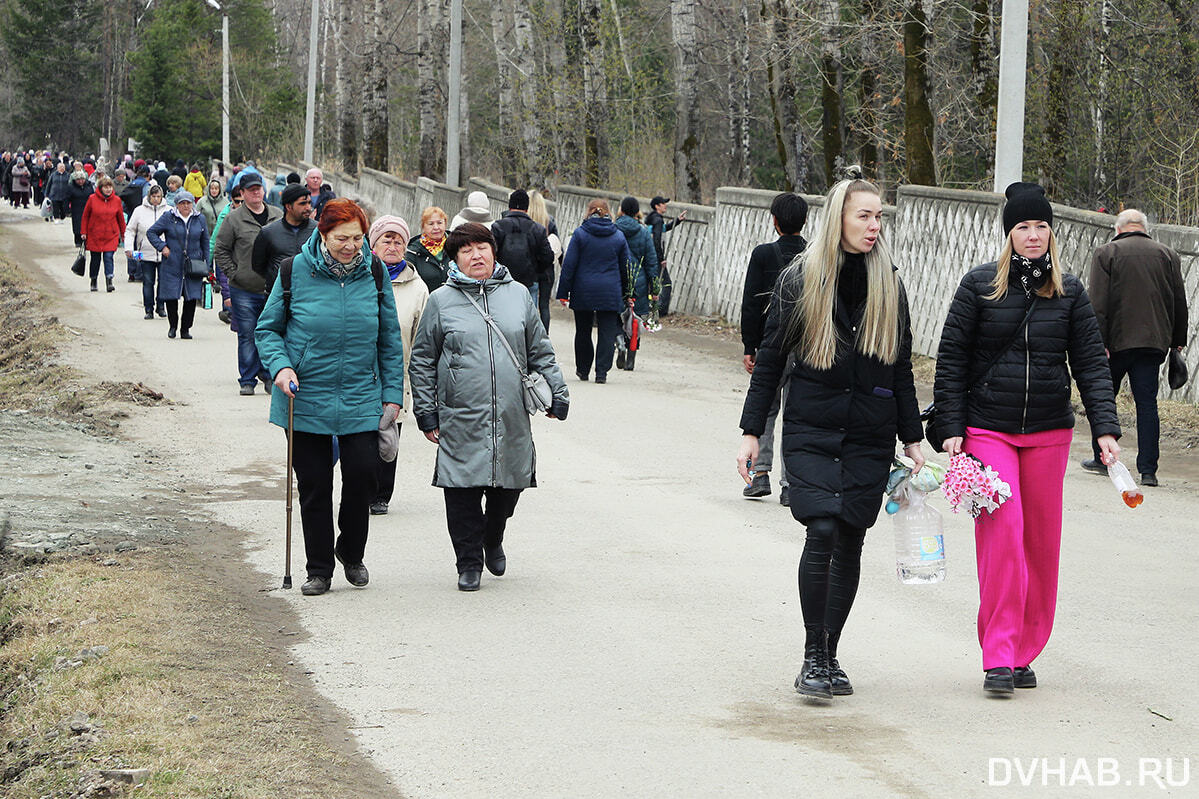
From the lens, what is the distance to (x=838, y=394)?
20.8 ft

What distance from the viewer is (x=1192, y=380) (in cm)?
1527

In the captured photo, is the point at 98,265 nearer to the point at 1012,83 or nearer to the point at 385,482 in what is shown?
the point at 1012,83

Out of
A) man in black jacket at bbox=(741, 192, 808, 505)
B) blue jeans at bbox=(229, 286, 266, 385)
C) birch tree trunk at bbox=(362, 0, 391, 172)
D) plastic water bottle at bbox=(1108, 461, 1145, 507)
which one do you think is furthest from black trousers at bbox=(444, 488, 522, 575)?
birch tree trunk at bbox=(362, 0, 391, 172)

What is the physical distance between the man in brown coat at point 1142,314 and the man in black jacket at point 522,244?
6.04m

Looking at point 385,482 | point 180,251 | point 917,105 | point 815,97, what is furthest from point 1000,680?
point 815,97

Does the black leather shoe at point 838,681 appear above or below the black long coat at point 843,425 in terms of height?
below

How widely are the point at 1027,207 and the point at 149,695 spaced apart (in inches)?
150

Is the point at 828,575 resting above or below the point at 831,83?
below

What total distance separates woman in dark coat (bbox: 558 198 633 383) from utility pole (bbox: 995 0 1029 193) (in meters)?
3.93

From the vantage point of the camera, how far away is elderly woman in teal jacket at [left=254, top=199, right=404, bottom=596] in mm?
8164

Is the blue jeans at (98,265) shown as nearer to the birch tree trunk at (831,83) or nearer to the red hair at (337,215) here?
the birch tree trunk at (831,83)

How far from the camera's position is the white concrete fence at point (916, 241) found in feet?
53.4

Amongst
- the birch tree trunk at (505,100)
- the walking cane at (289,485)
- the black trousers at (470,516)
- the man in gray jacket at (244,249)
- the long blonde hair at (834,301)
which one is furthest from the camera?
the birch tree trunk at (505,100)

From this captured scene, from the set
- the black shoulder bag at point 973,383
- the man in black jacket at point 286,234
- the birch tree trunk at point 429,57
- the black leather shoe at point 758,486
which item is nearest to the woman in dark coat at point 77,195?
the birch tree trunk at point 429,57
